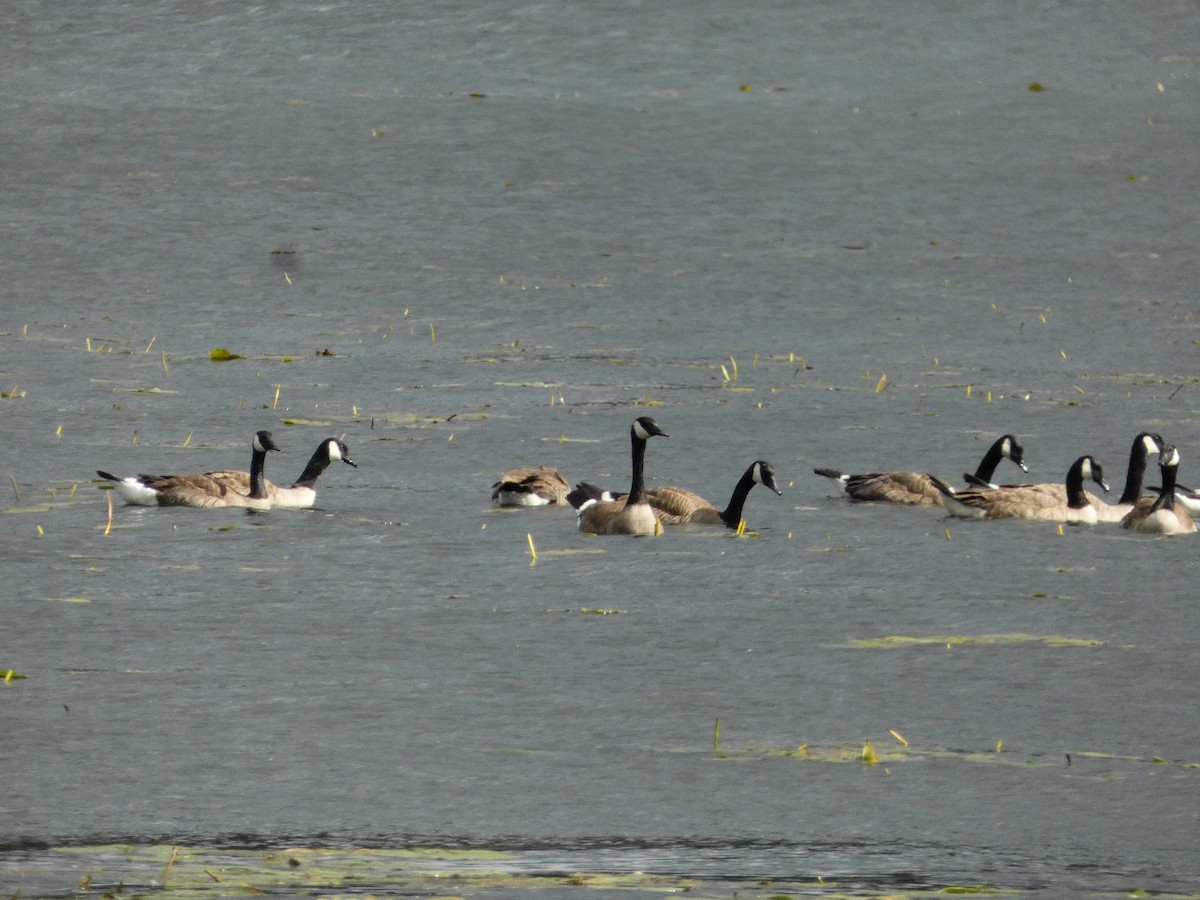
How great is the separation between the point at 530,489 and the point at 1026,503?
300cm

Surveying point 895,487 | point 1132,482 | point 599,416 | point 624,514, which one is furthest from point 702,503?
point 599,416

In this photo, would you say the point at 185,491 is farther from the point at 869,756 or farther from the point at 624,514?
the point at 869,756

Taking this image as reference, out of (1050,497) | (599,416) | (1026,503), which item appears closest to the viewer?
(1026,503)

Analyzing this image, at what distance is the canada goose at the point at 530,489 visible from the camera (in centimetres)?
1294

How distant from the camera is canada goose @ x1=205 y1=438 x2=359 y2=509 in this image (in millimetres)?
13172

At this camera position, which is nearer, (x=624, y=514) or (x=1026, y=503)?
(x=624, y=514)

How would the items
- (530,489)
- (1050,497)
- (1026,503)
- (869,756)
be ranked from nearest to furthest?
(869,756)
(530,489)
(1026,503)
(1050,497)

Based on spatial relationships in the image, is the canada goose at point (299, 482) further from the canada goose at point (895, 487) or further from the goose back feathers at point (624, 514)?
the canada goose at point (895, 487)

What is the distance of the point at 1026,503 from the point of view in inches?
515

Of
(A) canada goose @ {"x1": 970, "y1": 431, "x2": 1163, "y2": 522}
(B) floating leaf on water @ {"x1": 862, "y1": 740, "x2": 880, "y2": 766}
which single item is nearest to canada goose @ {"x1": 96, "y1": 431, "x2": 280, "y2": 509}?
(A) canada goose @ {"x1": 970, "y1": 431, "x2": 1163, "y2": 522}

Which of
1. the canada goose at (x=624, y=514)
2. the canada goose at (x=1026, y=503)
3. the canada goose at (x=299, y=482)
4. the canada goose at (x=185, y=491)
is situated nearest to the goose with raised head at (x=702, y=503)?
the canada goose at (x=624, y=514)

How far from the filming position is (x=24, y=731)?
7.61 metres

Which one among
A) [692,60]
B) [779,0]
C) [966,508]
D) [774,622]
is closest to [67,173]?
[692,60]

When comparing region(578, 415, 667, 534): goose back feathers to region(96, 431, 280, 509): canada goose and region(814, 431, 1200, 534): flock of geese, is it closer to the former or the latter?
Answer: region(814, 431, 1200, 534): flock of geese
